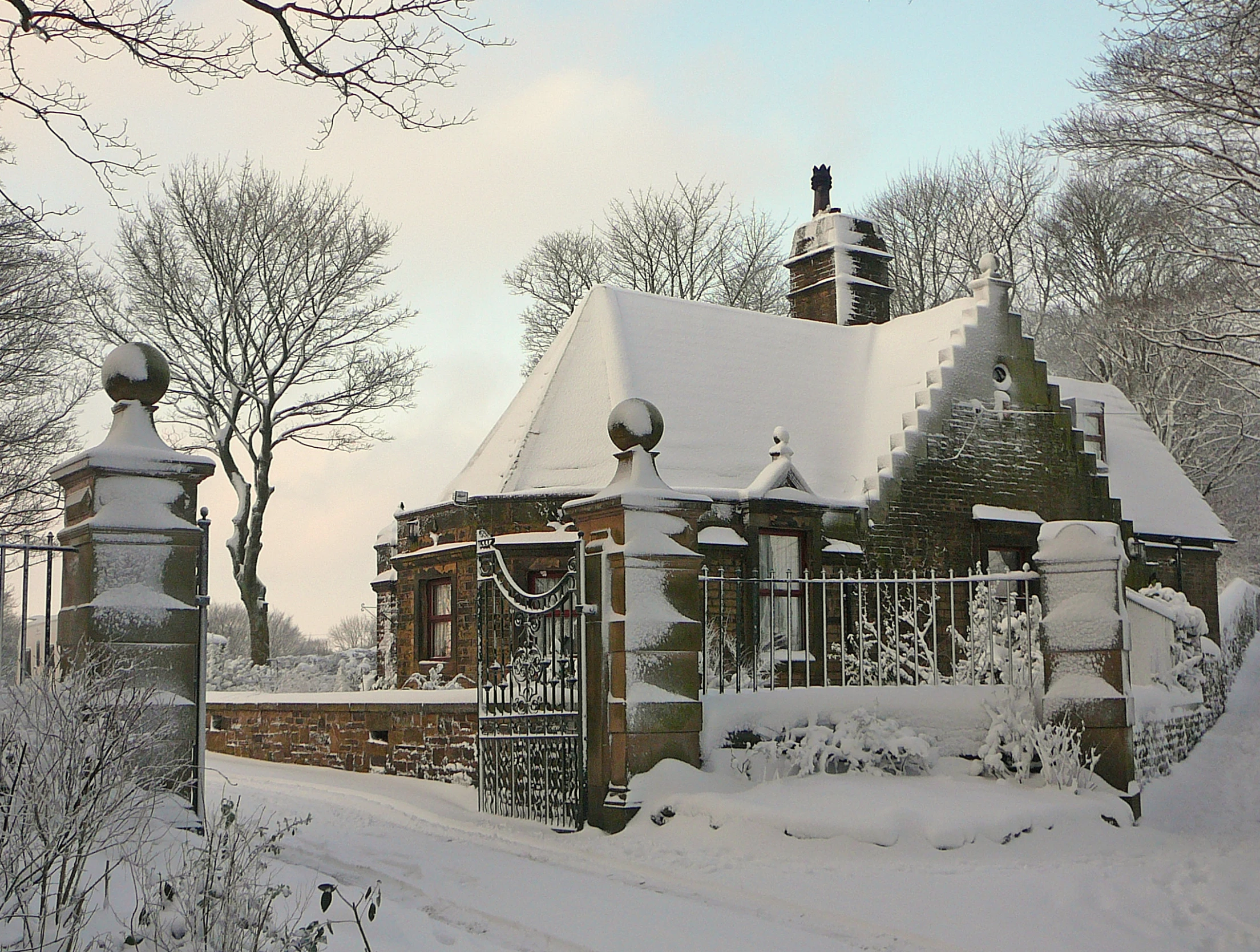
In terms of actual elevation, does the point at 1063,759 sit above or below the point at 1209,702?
above

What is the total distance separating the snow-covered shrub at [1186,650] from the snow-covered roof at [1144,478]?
771 cm

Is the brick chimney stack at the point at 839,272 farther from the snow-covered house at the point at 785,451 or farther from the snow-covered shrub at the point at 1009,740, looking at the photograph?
the snow-covered shrub at the point at 1009,740

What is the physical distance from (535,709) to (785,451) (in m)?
7.79

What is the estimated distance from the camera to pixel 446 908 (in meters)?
7.49

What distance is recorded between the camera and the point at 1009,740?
1049 centimetres

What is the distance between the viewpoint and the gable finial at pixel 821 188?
85.1 feet

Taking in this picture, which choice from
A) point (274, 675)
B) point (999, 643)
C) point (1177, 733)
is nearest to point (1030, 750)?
point (1177, 733)

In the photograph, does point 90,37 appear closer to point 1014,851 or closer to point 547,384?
point 1014,851

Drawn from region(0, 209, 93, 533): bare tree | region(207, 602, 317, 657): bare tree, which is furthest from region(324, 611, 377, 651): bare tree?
region(0, 209, 93, 533): bare tree

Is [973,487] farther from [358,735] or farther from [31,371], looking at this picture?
[31,371]

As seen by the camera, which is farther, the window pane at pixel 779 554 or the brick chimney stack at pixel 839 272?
the brick chimney stack at pixel 839 272

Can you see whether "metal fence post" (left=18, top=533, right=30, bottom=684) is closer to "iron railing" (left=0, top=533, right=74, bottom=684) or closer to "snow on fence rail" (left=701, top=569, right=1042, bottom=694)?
"iron railing" (left=0, top=533, right=74, bottom=684)

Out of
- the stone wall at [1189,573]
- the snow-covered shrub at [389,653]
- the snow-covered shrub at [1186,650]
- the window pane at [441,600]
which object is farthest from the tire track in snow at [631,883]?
the stone wall at [1189,573]

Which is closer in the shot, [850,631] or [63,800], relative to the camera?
[63,800]
